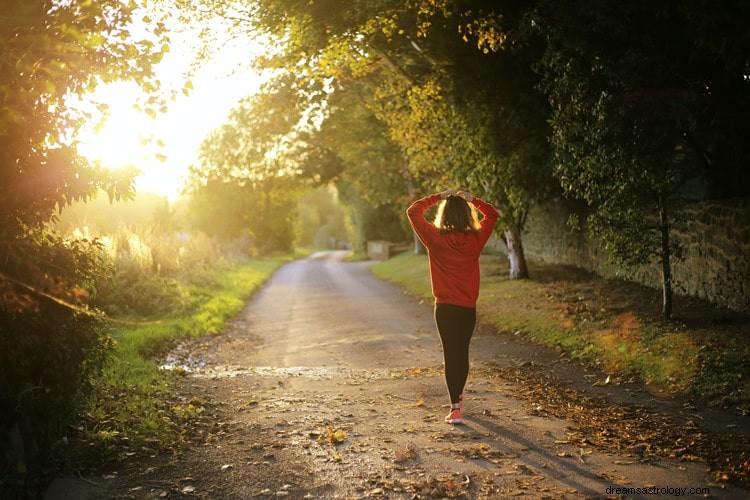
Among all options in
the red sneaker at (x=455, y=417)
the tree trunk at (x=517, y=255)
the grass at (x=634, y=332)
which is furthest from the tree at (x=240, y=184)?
the red sneaker at (x=455, y=417)

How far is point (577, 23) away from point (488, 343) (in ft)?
18.5

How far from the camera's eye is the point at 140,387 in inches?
334

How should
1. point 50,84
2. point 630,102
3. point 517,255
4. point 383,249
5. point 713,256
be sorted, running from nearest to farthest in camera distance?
point 50,84 → point 630,102 → point 713,256 → point 517,255 → point 383,249

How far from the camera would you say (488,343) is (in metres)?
12.6

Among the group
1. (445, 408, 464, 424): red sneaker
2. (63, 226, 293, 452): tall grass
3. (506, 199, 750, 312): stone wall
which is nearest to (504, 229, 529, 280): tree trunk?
(506, 199, 750, 312): stone wall

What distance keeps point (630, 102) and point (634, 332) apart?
3.66 meters

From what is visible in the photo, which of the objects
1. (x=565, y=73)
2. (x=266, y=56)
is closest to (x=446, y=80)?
(x=266, y=56)

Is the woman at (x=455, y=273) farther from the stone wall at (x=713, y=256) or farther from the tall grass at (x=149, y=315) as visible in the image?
the stone wall at (x=713, y=256)

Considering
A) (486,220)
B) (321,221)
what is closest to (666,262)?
(486,220)

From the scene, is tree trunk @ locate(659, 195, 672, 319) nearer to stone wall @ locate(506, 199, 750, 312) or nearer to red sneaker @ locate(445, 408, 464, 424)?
stone wall @ locate(506, 199, 750, 312)

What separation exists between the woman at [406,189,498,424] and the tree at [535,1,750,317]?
181 inches

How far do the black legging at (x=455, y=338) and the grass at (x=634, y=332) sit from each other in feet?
9.28

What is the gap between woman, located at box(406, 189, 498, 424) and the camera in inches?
276

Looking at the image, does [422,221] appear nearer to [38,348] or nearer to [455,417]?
[455,417]
